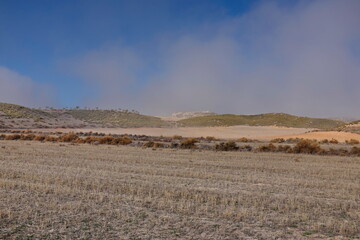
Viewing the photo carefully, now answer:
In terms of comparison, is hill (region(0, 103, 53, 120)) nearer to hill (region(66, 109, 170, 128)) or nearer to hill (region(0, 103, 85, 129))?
hill (region(0, 103, 85, 129))

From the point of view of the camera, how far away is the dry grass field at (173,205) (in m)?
8.80

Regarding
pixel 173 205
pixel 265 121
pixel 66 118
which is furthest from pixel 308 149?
pixel 265 121

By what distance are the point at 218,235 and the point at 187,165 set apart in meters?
13.7

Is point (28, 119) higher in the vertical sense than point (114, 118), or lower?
lower

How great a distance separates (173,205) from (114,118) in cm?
13236

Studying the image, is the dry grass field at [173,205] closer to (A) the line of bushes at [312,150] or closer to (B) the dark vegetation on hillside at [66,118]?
(A) the line of bushes at [312,150]

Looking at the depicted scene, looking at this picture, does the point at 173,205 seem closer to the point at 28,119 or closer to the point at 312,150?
the point at 312,150

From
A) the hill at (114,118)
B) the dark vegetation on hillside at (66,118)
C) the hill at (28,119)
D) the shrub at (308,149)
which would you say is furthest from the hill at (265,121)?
the shrub at (308,149)

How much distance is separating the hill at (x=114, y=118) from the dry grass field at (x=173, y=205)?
373ft

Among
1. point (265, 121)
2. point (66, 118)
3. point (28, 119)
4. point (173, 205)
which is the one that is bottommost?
point (173, 205)

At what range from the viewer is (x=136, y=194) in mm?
12797

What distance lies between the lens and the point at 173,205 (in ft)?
36.5

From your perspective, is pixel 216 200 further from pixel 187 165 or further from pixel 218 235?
pixel 187 165

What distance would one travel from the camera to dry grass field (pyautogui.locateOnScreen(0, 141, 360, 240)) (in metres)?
8.80
